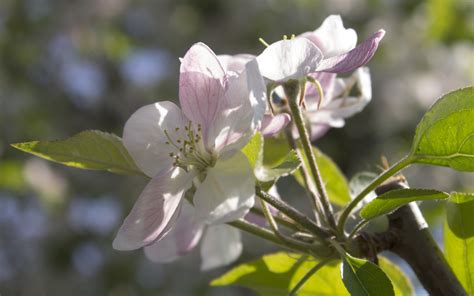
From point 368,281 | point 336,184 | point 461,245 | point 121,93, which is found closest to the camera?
point 368,281

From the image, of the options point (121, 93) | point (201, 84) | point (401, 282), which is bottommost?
point (121, 93)

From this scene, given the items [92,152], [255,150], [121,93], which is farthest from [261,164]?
[121,93]

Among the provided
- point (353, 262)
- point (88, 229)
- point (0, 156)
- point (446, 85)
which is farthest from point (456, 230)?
point (88, 229)

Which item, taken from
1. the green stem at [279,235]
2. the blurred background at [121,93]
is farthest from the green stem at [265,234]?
the blurred background at [121,93]

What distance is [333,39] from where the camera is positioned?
2.05 ft

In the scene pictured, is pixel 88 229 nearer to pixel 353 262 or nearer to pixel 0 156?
pixel 0 156

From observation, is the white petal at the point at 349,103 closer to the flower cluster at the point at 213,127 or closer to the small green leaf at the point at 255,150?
the flower cluster at the point at 213,127

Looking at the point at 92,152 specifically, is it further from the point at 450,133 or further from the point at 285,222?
the point at 450,133

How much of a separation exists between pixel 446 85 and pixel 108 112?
198cm

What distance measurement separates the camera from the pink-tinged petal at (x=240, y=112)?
1.63ft

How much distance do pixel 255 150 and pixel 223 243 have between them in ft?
0.76

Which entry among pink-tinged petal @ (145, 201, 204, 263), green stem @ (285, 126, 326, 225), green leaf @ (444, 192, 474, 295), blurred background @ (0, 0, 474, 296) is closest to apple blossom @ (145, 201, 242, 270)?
pink-tinged petal @ (145, 201, 204, 263)

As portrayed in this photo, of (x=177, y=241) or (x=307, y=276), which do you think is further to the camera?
(x=177, y=241)

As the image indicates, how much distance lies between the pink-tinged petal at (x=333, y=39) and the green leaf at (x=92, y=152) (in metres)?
0.17
